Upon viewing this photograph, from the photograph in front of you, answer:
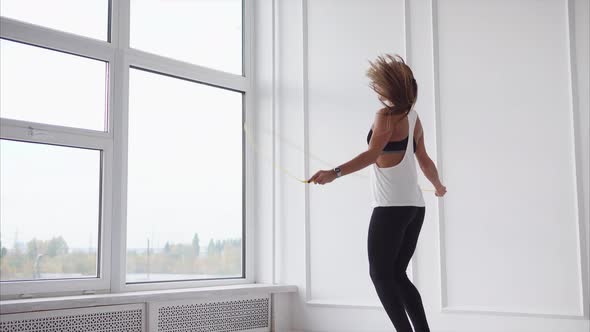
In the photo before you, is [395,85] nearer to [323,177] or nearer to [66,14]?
[323,177]

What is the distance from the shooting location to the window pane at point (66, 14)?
3.42 m

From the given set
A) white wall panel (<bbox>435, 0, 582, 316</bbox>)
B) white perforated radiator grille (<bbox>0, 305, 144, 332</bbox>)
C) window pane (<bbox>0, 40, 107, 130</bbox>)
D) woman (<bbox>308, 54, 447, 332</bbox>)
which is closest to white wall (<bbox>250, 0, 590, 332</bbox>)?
white wall panel (<bbox>435, 0, 582, 316</bbox>)

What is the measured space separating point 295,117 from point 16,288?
2041 mm

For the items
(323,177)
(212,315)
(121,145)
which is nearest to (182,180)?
(121,145)

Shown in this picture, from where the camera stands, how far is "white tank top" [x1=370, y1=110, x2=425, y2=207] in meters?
2.58

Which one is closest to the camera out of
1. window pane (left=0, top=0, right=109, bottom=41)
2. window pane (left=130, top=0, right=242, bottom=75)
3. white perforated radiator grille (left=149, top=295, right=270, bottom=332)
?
window pane (left=0, top=0, right=109, bottom=41)

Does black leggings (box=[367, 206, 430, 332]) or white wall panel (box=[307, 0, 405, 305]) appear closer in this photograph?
black leggings (box=[367, 206, 430, 332])

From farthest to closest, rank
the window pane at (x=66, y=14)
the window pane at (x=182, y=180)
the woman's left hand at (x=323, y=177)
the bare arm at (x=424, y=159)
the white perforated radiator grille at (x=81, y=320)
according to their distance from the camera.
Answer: the window pane at (x=182, y=180)
the window pane at (x=66, y=14)
the white perforated radiator grille at (x=81, y=320)
the bare arm at (x=424, y=159)
the woman's left hand at (x=323, y=177)

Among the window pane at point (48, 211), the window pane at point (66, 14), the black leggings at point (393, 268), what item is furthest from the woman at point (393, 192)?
the window pane at point (66, 14)

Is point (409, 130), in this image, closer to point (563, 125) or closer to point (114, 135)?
point (563, 125)

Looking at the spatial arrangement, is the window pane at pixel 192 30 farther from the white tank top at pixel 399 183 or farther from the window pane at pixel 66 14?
the white tank top at pixel 399 183

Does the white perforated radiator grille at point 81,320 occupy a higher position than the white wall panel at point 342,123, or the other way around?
the white wall panel at point 342,123

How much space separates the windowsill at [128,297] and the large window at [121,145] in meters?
0.22

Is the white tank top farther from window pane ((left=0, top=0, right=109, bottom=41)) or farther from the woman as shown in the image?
window pane ((left=0, top=0, right=109, bottom=41))
